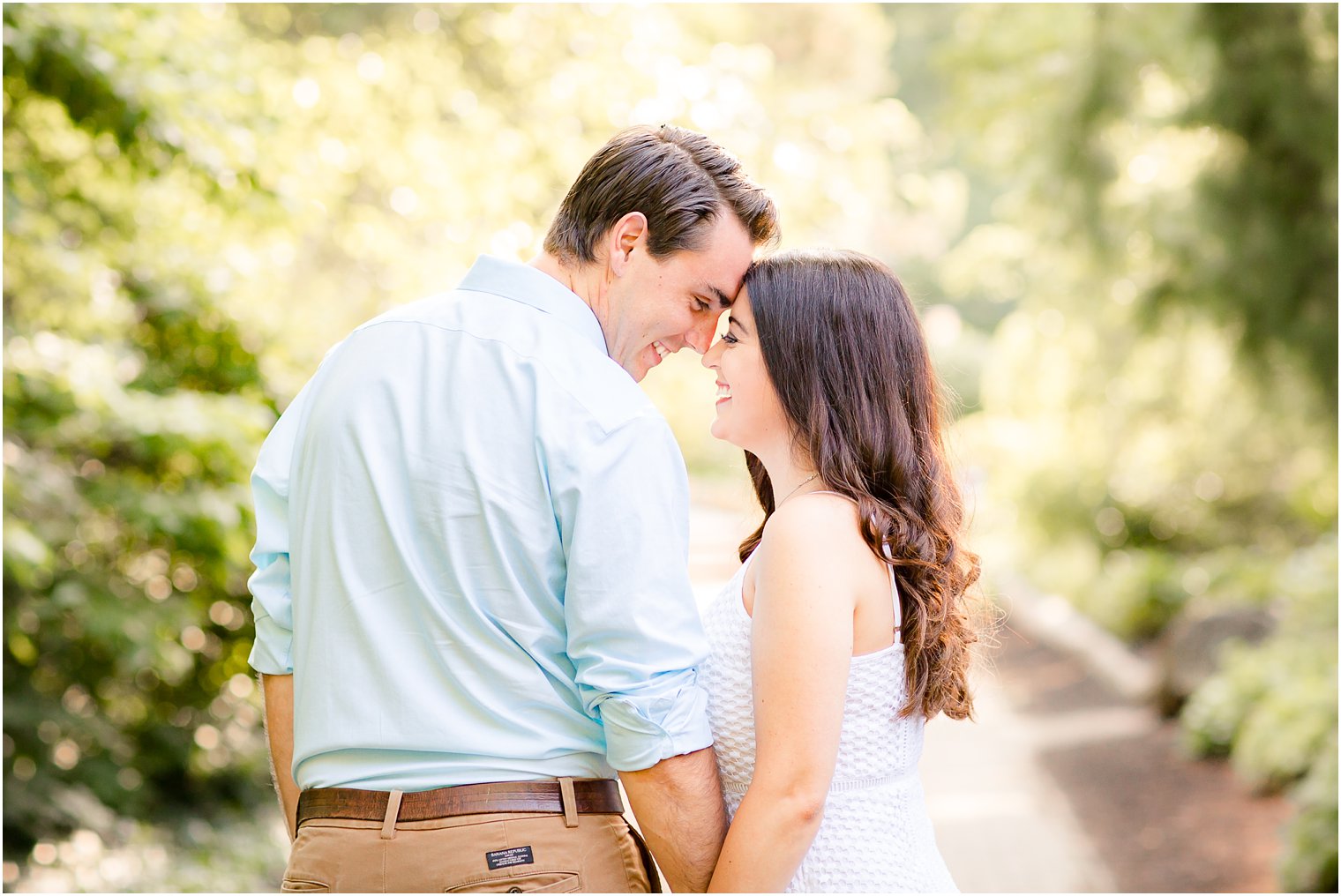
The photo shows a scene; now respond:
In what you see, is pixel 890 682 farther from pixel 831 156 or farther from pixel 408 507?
pixel 831 156

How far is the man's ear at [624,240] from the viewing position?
2.18 meters

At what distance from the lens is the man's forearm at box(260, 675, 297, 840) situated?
2188mm

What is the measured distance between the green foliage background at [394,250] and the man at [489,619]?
923 millimetres

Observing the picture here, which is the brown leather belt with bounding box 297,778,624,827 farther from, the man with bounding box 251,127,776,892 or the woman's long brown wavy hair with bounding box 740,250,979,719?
the woman's long brown wavy hair with bounding box 740,250,979,719

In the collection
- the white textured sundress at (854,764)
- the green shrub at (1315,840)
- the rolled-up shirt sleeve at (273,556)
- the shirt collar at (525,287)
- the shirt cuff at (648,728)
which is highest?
the shirt collar at (525,287)

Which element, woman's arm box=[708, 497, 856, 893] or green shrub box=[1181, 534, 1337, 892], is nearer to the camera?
woman's arm box=[708, 497, 856, 893]

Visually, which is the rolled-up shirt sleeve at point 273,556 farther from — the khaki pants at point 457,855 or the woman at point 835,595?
the woman at point 835,595

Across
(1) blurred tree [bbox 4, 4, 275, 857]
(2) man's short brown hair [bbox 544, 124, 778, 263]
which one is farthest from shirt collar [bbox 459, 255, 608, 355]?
(1) blurred tree [bbox 4, 4, 275, 857]

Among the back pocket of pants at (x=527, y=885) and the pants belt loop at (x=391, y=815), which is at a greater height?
the pants belt loop at (x=391, y=815)

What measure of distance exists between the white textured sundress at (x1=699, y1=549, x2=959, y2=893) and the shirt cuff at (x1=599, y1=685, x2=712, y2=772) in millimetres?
165

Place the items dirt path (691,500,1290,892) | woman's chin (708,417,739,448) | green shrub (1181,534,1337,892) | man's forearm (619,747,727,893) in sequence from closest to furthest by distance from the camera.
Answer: man's forearm (619,747,727,893)
woman's chin (708,417,739,448)
green shrub (1181,534,1337,892)
dirt path (691,500,1290,892)

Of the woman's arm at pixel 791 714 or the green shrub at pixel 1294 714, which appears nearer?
the woman's arm at pixel 791 714

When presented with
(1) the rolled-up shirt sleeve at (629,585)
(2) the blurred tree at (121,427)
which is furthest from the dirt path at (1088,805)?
(1) the rolled-up shirt sleeve at (629,585)

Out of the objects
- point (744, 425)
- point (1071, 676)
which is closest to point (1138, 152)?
point (744, 425)
